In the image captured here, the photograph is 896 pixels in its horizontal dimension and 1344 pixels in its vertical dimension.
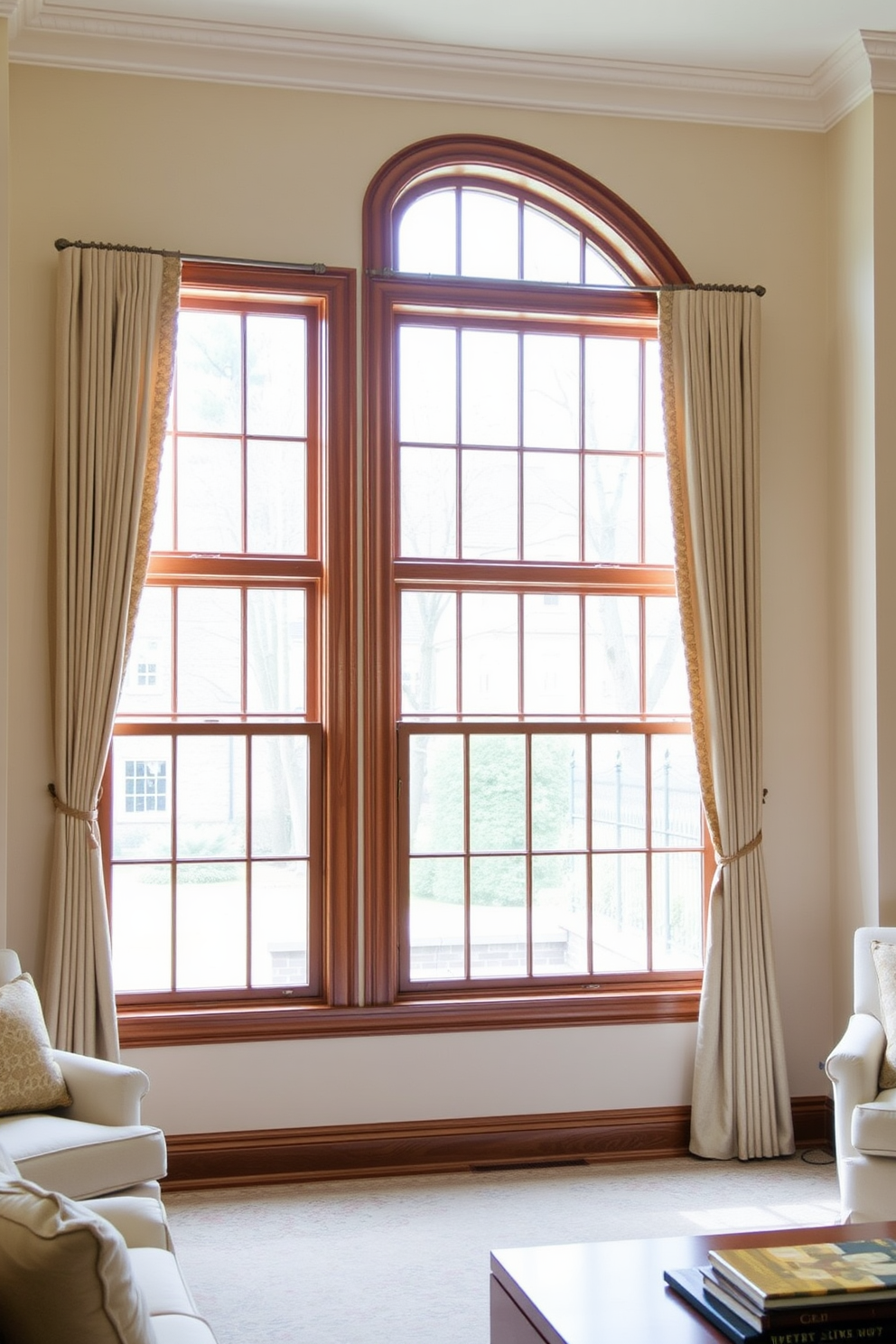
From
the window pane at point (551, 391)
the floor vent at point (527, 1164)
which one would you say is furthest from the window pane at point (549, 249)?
the floor vent at point (527, 1164)

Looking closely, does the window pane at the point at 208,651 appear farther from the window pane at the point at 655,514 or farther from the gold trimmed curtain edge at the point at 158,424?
the window pane at the point at 655,514

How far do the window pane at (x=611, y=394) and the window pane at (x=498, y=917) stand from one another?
170cm

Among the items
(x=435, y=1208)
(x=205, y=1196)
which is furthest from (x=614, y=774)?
(x=205, y=1196)

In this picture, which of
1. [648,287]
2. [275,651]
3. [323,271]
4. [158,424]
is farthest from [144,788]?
[648,287]

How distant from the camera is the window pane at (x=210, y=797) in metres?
4.85

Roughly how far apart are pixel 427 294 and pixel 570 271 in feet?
2.05

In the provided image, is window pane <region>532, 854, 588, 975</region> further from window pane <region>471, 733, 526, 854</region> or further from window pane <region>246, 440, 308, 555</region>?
window pane <region>246, 440, 308, 555</region>

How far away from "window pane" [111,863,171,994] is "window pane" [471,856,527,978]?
1146mm

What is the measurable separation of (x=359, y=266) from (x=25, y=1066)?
3.02m

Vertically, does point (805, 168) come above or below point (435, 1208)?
above

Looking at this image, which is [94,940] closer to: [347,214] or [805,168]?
[347,214]

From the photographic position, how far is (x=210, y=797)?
488 cm

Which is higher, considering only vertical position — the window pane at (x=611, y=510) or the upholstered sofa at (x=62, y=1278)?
the window pane at (x=611, y=510)

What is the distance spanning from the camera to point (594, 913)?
16.9ft
